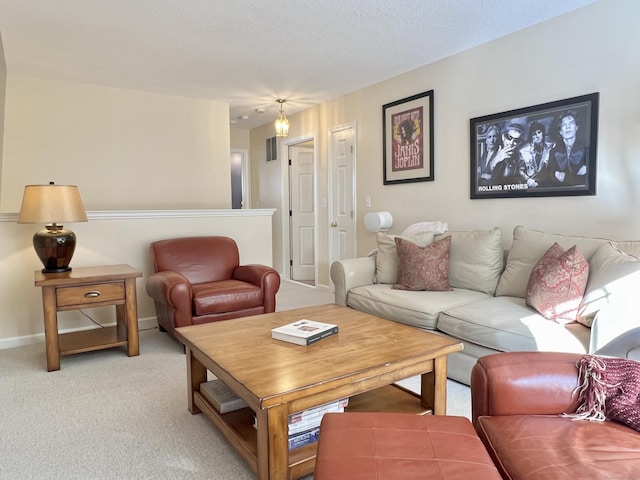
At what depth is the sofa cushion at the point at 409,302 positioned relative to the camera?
8.84 feet

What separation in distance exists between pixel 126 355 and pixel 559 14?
3.87 meters

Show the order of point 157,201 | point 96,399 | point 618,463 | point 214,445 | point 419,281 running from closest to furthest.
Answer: point 618,463, point 214,445, point 96,399, point 419,281, point 157,201

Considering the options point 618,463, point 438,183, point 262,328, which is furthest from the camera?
point 438,183

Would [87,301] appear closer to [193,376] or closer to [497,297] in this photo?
[193,376]

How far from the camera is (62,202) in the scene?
9.82 ft

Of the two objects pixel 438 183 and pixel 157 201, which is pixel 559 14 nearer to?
pixel 438 183

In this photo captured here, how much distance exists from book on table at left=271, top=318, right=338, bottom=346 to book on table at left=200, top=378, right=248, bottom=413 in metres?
0.33

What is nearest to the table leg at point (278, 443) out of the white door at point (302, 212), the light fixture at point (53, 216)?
the light fixture at point (53, 216)

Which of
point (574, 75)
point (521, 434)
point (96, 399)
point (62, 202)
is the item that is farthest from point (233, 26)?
point (521, 434)

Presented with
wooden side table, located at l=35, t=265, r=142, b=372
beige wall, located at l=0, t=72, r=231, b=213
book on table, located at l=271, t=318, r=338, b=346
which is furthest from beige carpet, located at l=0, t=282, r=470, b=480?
beige wall, located at l=0, t=72, r=231, b=213

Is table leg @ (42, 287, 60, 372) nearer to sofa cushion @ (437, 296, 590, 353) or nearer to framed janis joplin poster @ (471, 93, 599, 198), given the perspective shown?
sofa cushion @ (437, 296, 590, 353)

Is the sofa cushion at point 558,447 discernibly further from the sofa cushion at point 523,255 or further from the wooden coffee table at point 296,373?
the sofa cushion at point 523,255

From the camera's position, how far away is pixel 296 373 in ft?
5.18

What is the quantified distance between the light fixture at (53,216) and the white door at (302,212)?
11.0 feet
